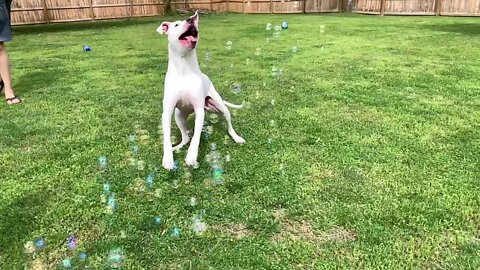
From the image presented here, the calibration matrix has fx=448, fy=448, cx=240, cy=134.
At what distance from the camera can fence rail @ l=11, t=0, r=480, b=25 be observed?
17000mm

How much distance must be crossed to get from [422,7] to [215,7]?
10.0 m

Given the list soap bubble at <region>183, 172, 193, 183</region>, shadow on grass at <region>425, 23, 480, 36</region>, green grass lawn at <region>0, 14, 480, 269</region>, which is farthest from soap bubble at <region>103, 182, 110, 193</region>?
shadow on grass at <region>425, 23, 480, 36</region>

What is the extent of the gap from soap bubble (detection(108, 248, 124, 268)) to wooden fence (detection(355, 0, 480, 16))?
17252 millimetres

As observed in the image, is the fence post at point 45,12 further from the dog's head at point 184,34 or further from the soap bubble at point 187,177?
the soap bubble at point 187,177

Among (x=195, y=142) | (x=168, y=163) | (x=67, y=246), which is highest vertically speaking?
(x=195, y=142)

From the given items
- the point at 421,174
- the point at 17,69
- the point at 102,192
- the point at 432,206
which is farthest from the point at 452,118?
the point at 17,69

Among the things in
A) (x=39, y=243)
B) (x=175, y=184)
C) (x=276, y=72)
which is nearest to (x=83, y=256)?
(x=39, y=243)

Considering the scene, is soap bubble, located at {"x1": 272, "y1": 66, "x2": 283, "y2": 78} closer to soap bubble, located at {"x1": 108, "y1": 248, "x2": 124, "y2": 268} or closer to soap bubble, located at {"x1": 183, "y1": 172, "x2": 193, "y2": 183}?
soap bubble, located at {"x1": 183, "y1": 172, "x2": 193, "y2": 183}

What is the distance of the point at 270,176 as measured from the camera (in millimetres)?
3057

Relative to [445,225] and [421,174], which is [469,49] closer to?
[421,174]

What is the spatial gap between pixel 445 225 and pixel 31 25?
17.9 meters

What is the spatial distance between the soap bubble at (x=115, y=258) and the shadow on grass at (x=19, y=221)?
460mm

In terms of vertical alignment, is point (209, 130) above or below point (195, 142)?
below

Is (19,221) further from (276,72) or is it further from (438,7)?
(438,7)
